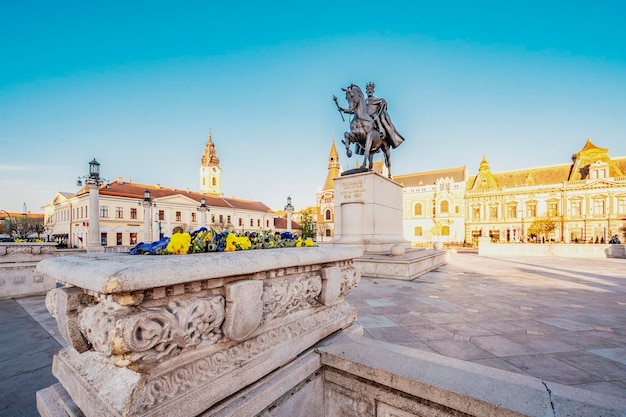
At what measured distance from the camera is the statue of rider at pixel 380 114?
1104 cm

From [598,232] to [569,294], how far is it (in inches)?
1961

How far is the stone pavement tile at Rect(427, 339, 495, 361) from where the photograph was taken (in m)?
2.82

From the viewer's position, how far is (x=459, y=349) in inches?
118

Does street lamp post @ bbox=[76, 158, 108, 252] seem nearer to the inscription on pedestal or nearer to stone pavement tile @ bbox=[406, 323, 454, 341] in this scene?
the inscription on pedestal

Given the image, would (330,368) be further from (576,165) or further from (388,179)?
(576,165)

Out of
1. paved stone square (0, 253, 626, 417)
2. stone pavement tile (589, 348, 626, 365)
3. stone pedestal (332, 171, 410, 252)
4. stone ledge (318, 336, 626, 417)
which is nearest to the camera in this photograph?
stone ledge (318, 336, 626, 417)

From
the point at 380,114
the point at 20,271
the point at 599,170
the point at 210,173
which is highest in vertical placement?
the point at 210,173

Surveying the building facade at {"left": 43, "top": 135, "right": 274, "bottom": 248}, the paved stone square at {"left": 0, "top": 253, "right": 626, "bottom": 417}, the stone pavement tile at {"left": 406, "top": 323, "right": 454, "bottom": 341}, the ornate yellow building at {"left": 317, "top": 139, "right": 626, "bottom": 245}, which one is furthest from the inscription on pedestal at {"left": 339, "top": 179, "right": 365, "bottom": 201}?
the ornate yellow building at {"left": 317, "top": 139, "right": 626, "bottom": 245}

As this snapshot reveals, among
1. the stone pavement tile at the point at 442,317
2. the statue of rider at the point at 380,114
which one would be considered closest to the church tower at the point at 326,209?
the statue of rider at the point at 380,114

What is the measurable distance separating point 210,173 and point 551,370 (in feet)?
240

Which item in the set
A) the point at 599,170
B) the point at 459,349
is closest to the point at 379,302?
the point at 459,349

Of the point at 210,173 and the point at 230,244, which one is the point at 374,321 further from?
the point at 210,173

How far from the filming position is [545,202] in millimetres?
44062

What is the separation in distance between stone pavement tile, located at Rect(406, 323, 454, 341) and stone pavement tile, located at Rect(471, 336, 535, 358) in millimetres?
312
